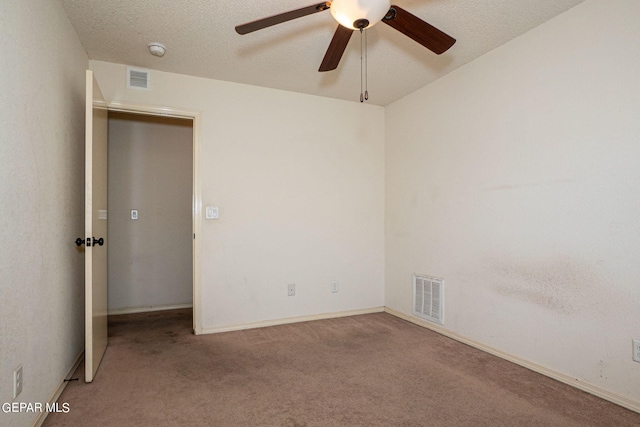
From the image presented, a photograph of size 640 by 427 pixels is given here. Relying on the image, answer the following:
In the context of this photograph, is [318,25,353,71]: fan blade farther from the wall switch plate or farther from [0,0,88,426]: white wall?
the wall switch plate

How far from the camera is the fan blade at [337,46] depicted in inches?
72.1

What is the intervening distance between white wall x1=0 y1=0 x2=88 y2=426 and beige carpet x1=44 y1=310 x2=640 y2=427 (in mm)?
389

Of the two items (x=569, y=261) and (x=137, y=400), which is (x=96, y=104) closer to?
(x=137, y=400)

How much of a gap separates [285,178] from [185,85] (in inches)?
51.0

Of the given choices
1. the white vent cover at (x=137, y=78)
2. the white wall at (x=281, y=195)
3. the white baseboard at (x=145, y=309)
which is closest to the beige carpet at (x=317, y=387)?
the white wall at (x=281, y=195)

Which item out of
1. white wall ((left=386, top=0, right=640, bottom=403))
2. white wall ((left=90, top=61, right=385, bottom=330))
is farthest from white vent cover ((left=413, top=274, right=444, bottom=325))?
white wall ((left=90, top=61, right=385, bottom=330))

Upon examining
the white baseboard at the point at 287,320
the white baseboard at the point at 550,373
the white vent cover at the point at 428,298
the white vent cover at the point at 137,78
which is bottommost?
the white baseboard at the point at 287,320

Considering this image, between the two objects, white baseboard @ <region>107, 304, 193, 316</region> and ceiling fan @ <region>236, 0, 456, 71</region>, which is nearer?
ceiling fan @ <region>236, 0, 456, 71</region>

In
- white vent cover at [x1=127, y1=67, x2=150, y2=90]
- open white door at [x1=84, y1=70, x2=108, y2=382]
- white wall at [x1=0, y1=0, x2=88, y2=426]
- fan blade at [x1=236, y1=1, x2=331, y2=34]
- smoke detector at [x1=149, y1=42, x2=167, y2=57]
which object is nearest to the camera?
white wall at [x1=0, y1=0, x2=88, y2=426]

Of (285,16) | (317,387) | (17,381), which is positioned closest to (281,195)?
(317,387)

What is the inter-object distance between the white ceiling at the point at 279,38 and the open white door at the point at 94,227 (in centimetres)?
48

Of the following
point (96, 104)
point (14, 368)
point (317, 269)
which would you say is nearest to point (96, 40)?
point (96, 104)

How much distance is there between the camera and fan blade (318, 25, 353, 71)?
6.01 ft

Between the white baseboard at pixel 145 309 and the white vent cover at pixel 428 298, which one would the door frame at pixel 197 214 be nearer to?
the white baseboard at pixel 145 309
